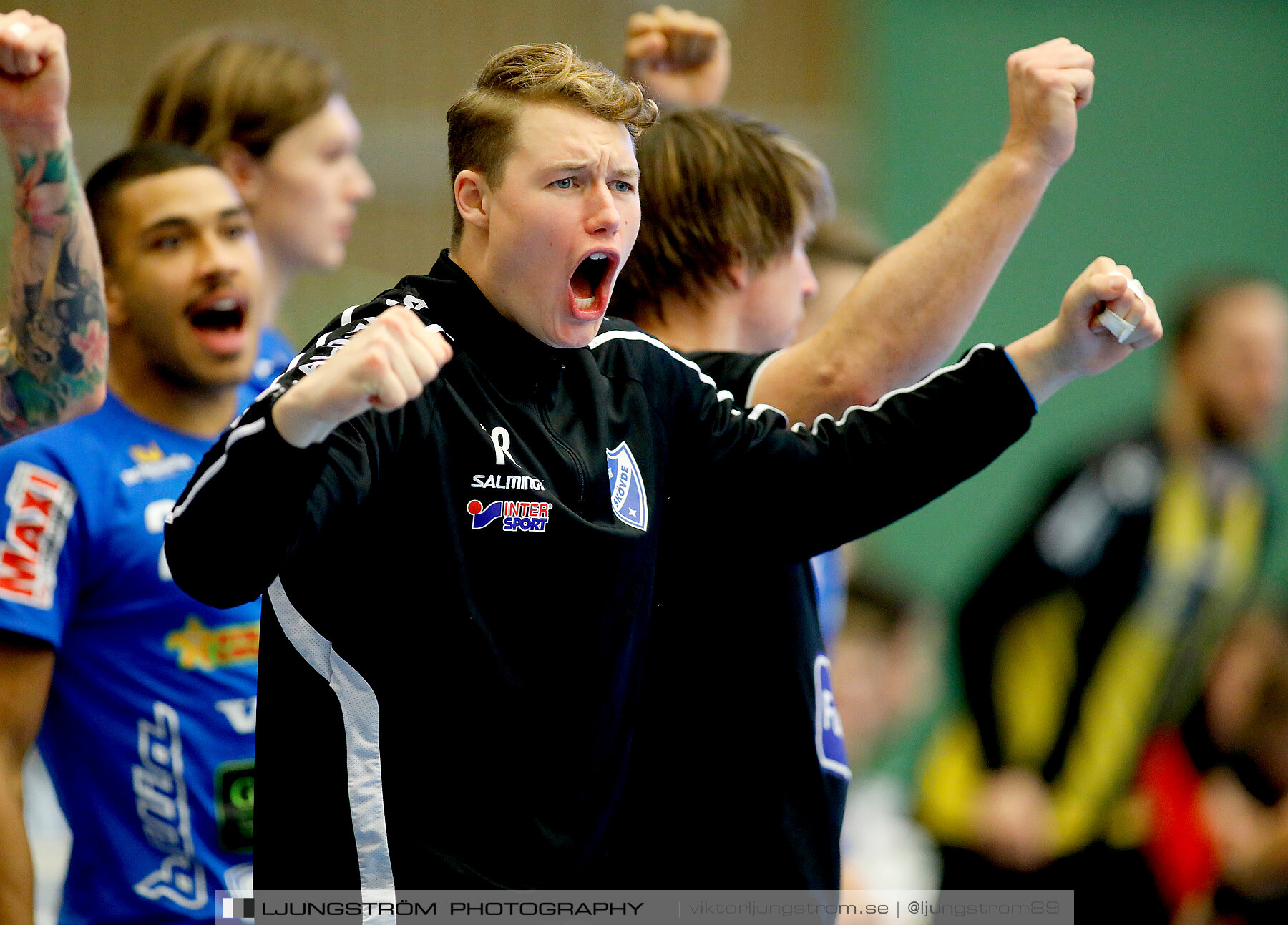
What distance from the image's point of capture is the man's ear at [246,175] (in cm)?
342

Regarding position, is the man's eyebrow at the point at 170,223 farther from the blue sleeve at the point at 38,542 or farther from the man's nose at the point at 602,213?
the man's nose at the point at 602,213

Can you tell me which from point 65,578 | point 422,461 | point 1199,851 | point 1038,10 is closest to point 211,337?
point 65,578

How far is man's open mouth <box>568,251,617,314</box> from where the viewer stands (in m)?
1.89

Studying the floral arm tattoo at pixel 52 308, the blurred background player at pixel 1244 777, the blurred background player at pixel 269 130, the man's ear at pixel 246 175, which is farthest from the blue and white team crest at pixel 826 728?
the blurred background player at pixel 1244 777

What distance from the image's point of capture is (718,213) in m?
2.55

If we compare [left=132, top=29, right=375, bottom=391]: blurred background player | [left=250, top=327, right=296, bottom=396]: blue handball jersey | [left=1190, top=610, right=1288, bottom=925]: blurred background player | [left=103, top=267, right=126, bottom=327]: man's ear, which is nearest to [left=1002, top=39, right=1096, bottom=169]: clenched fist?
[left=250, top=327, right=296, bottom=396]: blue handball jersey

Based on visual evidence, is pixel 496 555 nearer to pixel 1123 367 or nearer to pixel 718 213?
pixel 718 213

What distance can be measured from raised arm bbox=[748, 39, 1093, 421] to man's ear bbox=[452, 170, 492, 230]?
0.67 metres

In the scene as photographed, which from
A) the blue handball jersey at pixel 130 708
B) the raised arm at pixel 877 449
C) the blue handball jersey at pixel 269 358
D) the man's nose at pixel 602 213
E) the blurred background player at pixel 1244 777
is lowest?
the blurred background player at pixel 1244 777

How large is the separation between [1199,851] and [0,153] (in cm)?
567

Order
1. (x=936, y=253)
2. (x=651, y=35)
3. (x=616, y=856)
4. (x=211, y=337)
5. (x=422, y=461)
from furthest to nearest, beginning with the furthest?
(x=651, y=35) < (x=211, y=337) < (x=936, y=253) < (x=616, y=856) < (x=422, y=461)

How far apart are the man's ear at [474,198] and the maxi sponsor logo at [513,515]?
1.21ft

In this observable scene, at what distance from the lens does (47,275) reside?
6.71 ft

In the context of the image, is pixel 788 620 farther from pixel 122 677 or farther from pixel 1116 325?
pixel 122 677
